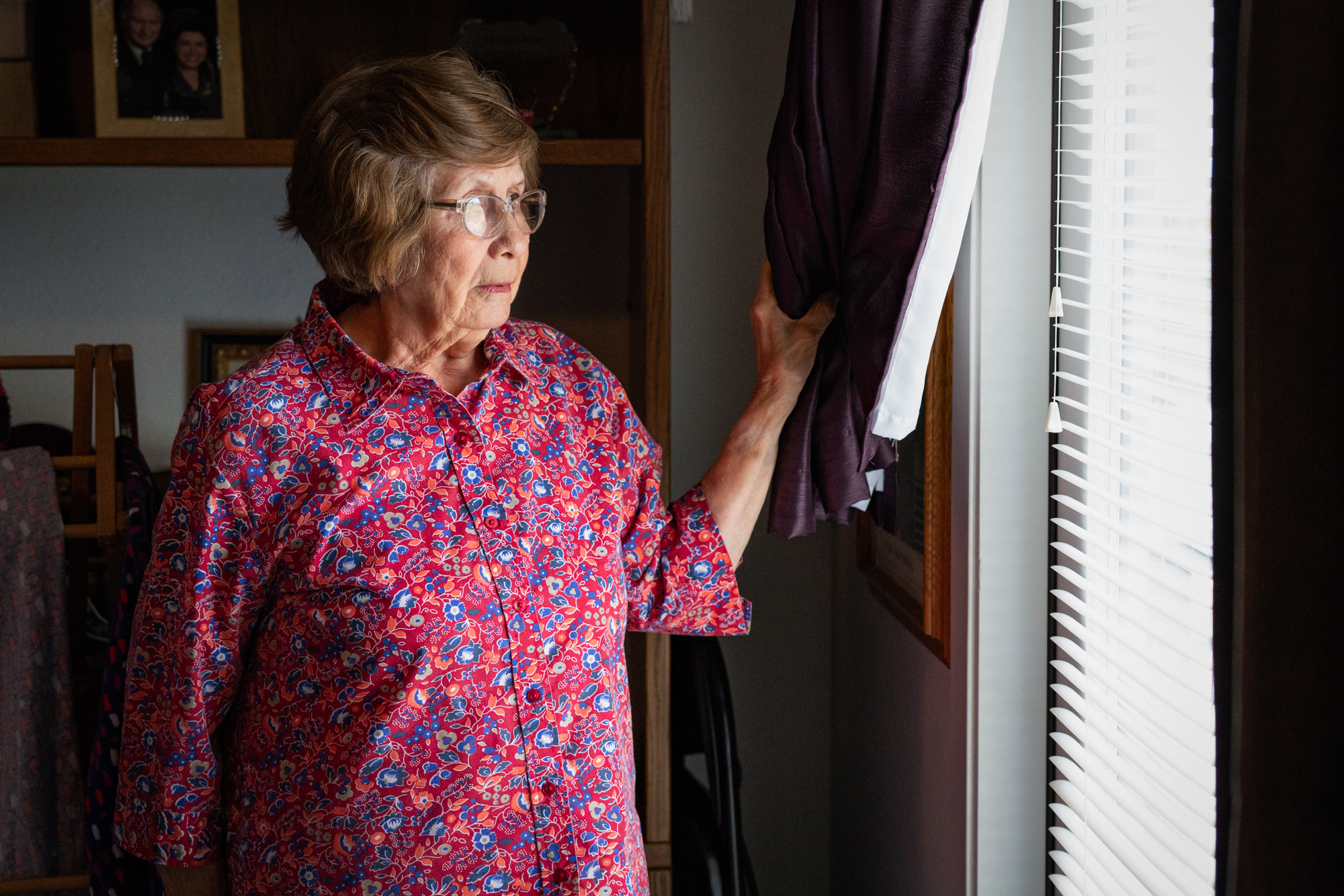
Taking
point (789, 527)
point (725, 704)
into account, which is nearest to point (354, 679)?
point (789, 527)

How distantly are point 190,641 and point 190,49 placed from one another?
123 cm

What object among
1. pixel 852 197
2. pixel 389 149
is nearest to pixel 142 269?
pixel 389 149

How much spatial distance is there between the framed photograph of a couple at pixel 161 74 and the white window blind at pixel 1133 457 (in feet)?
4.80

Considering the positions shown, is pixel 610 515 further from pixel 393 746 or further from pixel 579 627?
pixel 393 746

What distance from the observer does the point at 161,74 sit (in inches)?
74.2

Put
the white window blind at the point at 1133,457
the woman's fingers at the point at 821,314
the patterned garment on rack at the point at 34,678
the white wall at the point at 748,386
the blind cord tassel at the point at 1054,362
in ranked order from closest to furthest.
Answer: the white window blind at the point at 1133,457, the blind cord tassel at the point at 1054,362, the woman's fingers at the point at 821,314, the patterned garment on rack at the point at 34,678, the white wall at the point at 748,386

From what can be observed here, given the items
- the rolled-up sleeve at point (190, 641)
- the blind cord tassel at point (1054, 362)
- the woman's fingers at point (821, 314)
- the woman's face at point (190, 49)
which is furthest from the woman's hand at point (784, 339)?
the woman's face at point (190, 49)

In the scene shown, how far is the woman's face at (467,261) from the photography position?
122 centimetres

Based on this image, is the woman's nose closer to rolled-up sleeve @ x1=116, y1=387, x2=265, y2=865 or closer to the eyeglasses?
the eyeglasses

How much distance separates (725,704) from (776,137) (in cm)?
93

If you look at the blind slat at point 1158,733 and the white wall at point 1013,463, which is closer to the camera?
the blind slat at point 1158,733

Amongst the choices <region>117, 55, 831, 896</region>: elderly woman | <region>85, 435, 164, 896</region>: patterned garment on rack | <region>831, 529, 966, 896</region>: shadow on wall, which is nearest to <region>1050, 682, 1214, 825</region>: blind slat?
<region>831, 529, 966, 896</region>: shadow on wall

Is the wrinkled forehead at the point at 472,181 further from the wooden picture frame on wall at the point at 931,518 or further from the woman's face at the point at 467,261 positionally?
the wooden picture frame on wall at the point at 931,518

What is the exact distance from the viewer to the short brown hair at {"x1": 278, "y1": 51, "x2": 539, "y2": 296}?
120 centimetres
